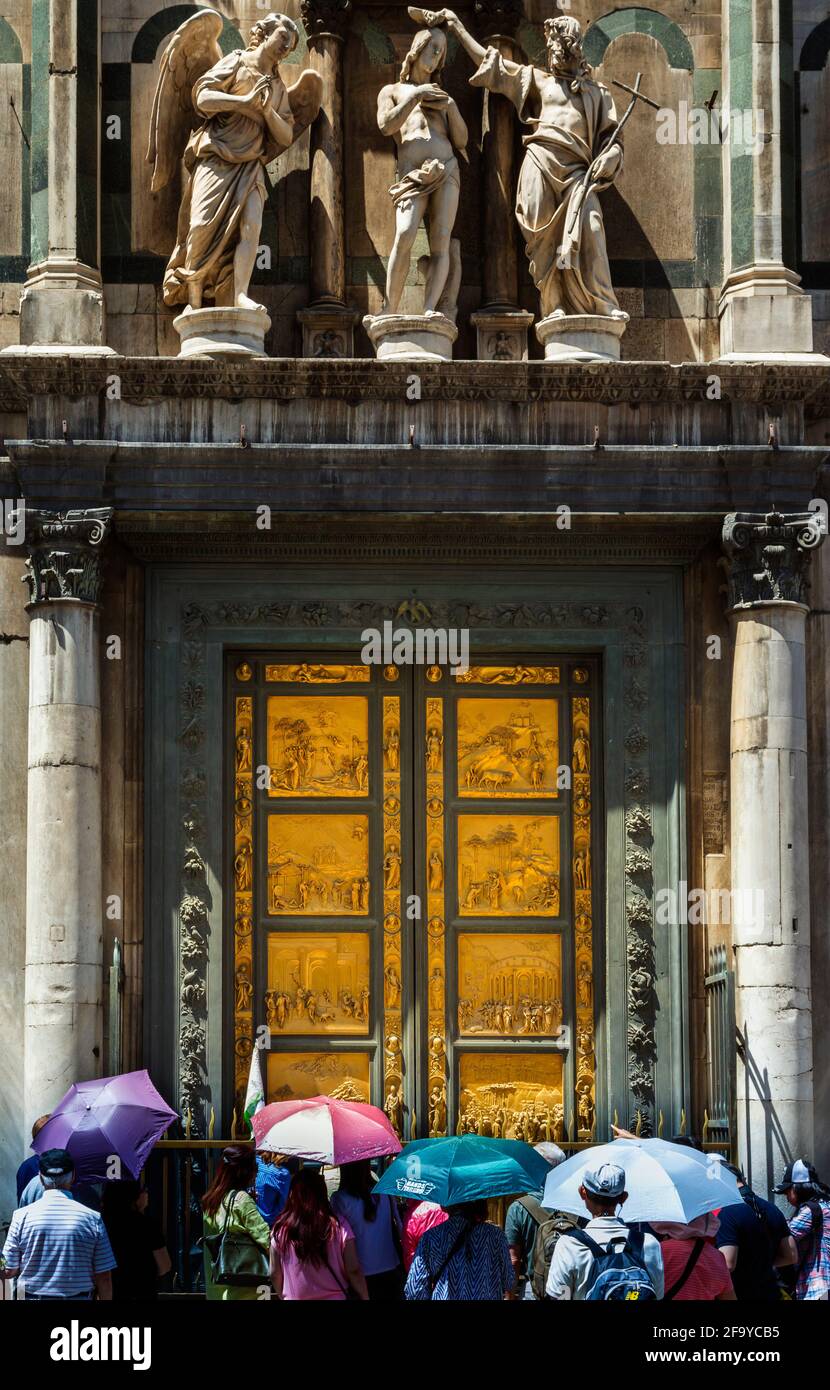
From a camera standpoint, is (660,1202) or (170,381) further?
(170,381)

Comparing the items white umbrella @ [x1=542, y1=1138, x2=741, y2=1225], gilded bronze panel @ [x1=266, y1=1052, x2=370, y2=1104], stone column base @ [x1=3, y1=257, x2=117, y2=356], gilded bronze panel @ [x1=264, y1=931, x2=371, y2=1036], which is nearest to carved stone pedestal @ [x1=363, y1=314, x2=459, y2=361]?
stone column base @ [x1=3, y1=257, x2=117, y2=356]

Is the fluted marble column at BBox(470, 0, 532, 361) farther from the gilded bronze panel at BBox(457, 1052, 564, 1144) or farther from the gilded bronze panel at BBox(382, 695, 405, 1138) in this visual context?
the gilded bronze panel at BBox(457, 1052, 564, 1144)

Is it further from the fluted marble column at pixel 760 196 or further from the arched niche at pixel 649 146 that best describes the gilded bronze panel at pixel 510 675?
the arched niche at pixel 649 146

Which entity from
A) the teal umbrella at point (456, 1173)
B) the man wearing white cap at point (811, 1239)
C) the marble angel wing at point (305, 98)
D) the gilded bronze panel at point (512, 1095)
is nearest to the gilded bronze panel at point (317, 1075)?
the gilded bronze panel at point (512, 1095)

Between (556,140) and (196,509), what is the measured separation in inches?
142

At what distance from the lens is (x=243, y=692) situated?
1620 cm

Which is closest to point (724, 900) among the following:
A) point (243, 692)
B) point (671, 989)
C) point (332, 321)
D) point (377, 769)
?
point (671, 989)

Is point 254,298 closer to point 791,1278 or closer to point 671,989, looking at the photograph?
point 671,989

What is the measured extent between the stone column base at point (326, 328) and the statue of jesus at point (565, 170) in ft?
4.54

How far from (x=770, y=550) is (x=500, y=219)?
3.11 metres

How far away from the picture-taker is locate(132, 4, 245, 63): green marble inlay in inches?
651

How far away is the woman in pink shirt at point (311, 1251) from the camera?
11184mm

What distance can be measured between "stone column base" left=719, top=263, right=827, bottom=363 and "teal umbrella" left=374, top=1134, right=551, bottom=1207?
6.73 metres

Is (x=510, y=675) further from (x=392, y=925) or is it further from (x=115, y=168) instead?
(x=115, y=168)
